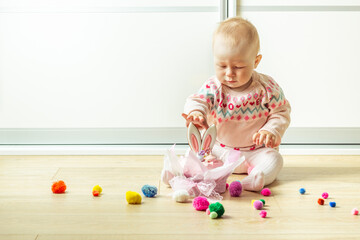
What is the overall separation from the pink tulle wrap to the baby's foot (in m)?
0.06

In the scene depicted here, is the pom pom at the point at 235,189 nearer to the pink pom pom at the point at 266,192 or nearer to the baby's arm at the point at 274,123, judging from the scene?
the pink pom pom at the point at 266,192

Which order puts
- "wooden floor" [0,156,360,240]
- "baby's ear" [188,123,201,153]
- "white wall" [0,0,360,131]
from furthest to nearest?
"white wall" [0,0,360,131], "baby's ear" [188,123,201,153], "wooden floor" [0,156,360,240]

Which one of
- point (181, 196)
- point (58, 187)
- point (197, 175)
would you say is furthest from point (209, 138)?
point (58, 187)

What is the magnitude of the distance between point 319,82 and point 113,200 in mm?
969

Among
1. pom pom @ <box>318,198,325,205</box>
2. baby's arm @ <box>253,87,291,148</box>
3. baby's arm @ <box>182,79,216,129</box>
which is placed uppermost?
baby's arm @ <box>182,79,216,129</box>

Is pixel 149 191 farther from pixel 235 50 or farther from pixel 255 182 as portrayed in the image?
pixel 235 50

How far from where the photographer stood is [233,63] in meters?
1.65

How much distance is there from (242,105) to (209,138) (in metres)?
0.16

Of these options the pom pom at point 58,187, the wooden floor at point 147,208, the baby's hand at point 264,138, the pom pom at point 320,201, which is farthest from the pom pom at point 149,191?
the pom pom at point 320,201

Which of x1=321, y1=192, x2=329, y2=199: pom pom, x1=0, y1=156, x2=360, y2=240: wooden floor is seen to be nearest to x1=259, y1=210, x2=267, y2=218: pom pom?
x1=0, y1=156, x2=360, y2=240: wooden floor

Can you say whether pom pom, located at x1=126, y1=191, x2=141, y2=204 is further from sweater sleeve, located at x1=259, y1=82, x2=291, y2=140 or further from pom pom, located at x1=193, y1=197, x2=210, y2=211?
sweater sleeve, located at x1=259, y1=82, x2=291, y2=140

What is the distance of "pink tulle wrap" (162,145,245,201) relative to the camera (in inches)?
59.9

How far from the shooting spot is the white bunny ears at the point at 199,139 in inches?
63.6

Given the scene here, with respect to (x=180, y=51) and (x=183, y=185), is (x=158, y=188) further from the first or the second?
(x=180, y=51)
